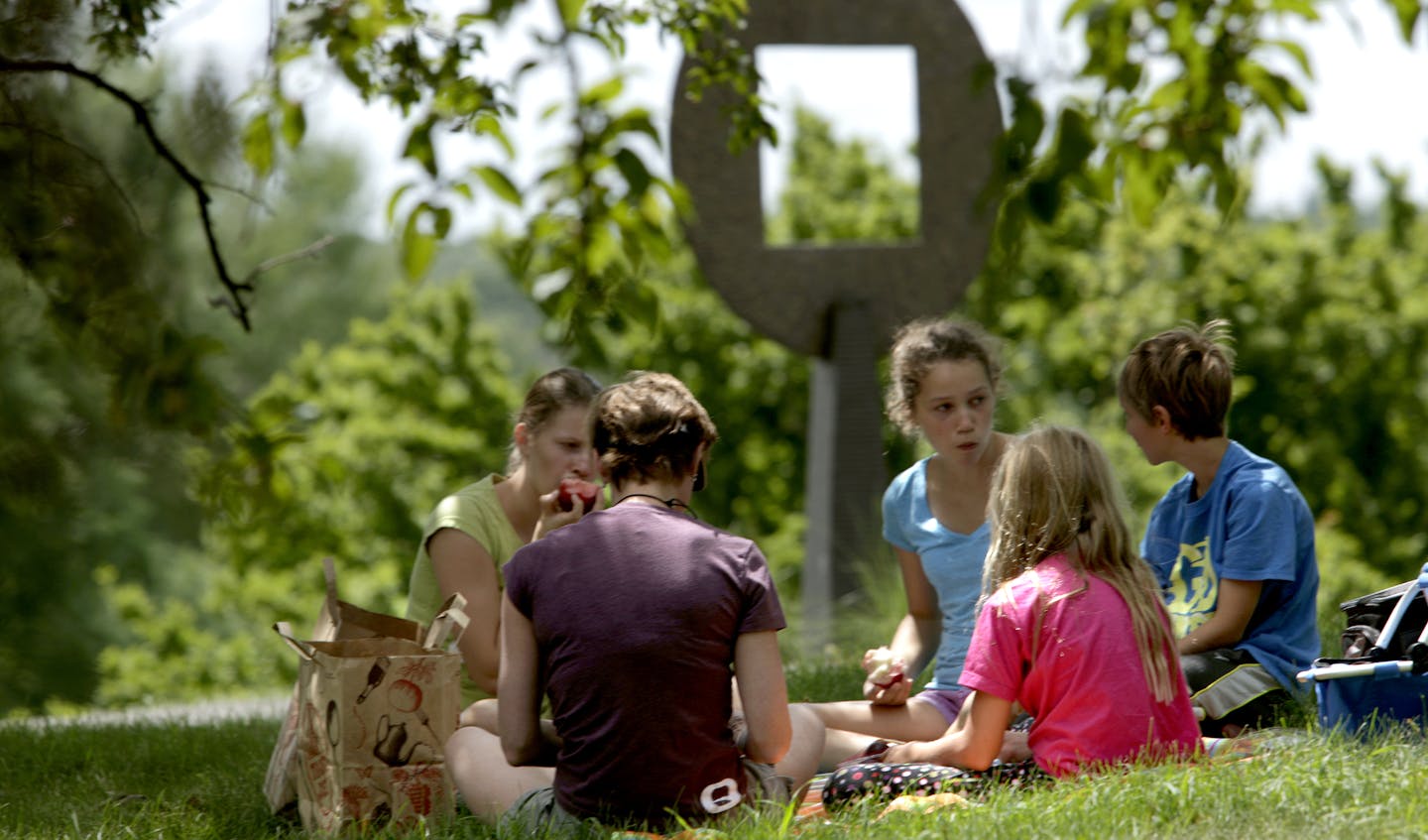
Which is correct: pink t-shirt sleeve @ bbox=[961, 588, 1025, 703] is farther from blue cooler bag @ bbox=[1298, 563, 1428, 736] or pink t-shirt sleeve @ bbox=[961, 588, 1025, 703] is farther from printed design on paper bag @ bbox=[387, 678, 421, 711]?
printed design on paper bag @ bbox=[387, 678, 421, 711]

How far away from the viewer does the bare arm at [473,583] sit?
14.4 ft

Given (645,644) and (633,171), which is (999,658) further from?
(633,171)

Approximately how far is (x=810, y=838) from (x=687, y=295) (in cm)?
1684

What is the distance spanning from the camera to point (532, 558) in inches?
134

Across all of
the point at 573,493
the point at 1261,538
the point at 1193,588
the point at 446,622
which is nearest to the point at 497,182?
the point at 573,493

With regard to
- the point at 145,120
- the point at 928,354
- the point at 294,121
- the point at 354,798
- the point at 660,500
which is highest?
the point at 145,120

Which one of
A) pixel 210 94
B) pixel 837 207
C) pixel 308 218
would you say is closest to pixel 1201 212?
pixel 837 207

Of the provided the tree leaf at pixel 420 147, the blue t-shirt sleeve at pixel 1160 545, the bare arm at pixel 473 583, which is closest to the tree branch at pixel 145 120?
the tree leaf at pixel 420 147

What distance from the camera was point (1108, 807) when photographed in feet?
10.6

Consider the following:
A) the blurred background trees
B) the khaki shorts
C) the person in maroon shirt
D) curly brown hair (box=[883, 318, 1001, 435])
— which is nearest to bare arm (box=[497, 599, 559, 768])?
the person in maroon shirt

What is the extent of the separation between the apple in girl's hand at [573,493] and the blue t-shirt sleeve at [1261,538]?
5.85ft

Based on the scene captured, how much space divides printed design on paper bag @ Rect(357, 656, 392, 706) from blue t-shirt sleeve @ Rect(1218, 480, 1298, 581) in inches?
90.8

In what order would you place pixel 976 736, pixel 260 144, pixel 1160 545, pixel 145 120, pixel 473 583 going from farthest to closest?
pixel 145 120 → pixel 1160 545 → pixel 473 583 → pixel 260 144 → pixel 976 736

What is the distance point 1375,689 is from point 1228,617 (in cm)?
A: 50
